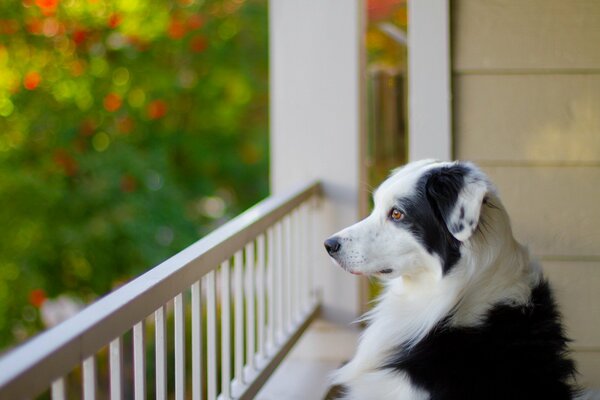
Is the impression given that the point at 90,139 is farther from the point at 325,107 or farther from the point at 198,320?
the point at 198,320

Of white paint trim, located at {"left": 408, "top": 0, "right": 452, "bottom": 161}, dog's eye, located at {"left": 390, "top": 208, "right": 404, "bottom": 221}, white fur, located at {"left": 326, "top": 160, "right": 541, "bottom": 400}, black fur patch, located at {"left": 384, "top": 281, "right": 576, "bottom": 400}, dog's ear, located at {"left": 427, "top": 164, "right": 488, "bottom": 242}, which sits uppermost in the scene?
white paint trim, located at {"left": 408, "top": 0, "right": 452, "bottom": 161}

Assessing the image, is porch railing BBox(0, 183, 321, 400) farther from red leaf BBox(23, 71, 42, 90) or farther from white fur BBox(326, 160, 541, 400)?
red leaf BBox(23, 71, 42, 90)

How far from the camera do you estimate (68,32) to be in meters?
4.85

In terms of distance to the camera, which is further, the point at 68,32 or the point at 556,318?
the point at 68,32

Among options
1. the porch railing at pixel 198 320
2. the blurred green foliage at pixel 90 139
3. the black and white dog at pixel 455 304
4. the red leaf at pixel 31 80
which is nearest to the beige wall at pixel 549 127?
the black and white dog at pixel 455 304

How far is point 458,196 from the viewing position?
1788 millimetres

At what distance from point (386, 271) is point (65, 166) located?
3.20 metres

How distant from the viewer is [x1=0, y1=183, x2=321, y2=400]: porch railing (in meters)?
1.22

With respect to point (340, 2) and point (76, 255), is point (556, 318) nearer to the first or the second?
point (340, 2)

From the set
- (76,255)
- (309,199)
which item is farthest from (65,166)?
(309,199)

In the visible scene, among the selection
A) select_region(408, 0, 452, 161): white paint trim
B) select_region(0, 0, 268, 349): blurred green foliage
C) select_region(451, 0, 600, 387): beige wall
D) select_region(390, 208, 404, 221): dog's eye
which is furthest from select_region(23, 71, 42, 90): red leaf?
select_region(390, 208, 404, 221): dog's eye

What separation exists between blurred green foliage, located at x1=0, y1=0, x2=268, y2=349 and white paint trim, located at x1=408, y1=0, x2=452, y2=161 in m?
2.58

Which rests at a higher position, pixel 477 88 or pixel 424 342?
pixel 477 88

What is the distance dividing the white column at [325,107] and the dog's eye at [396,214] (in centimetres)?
124
